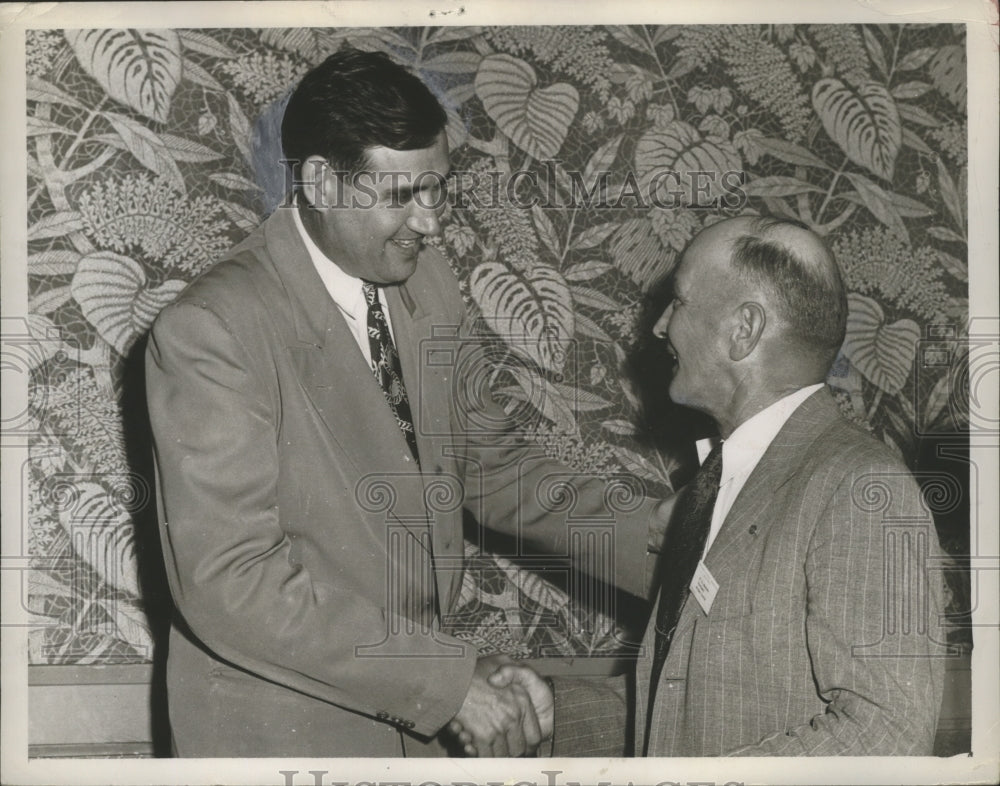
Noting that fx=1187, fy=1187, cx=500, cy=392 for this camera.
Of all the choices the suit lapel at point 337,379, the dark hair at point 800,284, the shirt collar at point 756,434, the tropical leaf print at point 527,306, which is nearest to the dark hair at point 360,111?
the suit lapel at point 337,379

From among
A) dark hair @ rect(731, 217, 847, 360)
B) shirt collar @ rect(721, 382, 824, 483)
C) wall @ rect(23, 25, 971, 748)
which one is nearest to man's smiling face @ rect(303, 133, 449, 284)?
wall @ rect(23, 25, 971, 748)

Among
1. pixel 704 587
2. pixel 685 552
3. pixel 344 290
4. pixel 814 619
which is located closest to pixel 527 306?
pixel 344 290

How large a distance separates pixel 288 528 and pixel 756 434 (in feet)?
3.04

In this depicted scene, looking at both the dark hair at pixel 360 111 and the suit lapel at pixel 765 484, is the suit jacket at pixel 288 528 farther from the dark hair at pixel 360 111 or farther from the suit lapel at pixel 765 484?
the suit lapel at pixel 765 484

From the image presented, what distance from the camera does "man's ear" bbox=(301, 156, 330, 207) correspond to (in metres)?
2.41

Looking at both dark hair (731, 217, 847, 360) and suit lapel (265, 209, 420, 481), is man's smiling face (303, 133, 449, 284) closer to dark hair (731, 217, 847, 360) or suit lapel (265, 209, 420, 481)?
suit lapel (265, 209, 420, 481)

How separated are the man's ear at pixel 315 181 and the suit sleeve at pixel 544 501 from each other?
1.52ft

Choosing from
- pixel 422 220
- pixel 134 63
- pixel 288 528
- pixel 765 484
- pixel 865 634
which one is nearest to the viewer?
pixel 865 634

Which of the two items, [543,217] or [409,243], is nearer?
[409,243]

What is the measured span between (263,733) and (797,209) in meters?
1.62

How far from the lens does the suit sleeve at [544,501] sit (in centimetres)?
258

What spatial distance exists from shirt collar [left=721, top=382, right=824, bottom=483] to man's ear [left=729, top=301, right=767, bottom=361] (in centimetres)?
12

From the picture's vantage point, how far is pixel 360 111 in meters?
2.37

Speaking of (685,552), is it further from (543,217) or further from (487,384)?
(543,217)
